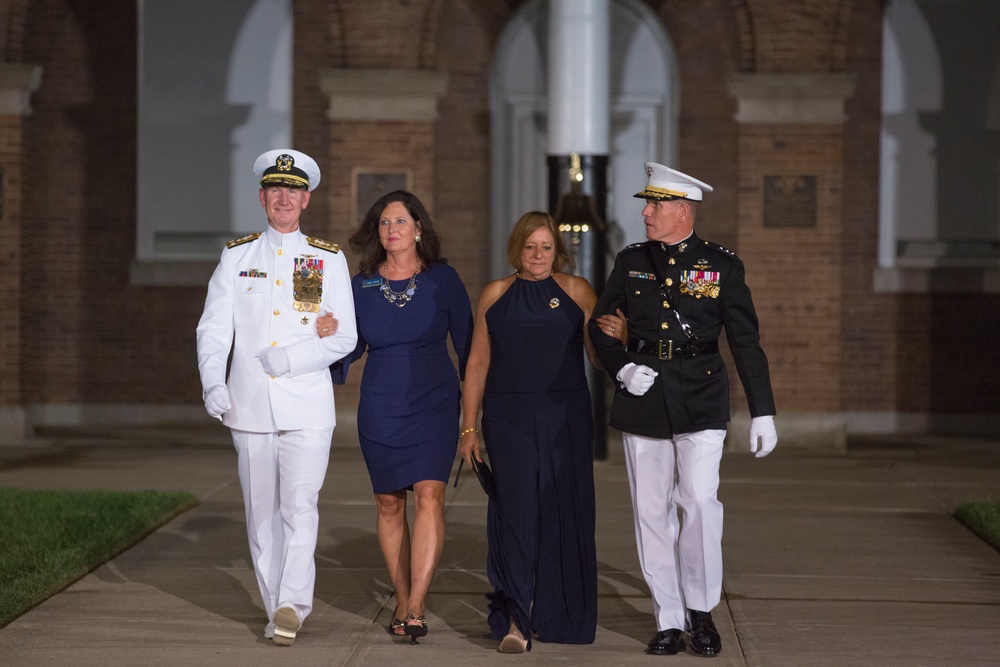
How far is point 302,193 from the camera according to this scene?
5.77 m

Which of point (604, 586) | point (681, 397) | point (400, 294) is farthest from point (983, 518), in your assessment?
point (400, 294)

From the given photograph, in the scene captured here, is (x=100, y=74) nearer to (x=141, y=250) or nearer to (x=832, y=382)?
(x=141, y=250)

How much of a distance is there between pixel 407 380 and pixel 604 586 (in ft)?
5.53

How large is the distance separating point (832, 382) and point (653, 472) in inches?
290

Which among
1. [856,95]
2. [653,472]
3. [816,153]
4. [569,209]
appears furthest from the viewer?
[856,95]

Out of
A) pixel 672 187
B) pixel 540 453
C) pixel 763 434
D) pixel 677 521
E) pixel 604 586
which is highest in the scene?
pixel 672 187

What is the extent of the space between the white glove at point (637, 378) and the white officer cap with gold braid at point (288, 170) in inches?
57.3

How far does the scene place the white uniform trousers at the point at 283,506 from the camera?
18.6 ft

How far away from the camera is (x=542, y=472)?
225 inches

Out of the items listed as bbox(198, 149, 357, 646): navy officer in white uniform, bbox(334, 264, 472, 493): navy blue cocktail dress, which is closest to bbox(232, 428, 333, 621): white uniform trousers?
bbox(198, 149, 357, 646): navy officer in white uniform

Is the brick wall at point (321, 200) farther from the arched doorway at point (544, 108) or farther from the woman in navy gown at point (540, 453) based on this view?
the woman in navy gown at point (540, 453)

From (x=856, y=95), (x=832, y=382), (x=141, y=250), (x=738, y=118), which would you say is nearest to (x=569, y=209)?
(x=738, y=118)

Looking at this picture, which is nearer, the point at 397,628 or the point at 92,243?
the point at 397,628

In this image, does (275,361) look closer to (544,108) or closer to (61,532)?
(61,532)
